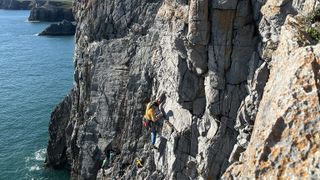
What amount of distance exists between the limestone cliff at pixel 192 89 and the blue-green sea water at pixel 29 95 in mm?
4585

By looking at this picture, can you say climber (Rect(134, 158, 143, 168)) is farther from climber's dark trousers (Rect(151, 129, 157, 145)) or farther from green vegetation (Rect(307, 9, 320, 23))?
green vegetation (Rect(307, 9, 320, 23))

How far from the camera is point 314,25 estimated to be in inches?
730

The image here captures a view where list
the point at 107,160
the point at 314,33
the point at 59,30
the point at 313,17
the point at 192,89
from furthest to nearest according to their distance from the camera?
the point at 59,30
the point at 107,160
the point at 192,89
the point at 313,17
the point at 314,33

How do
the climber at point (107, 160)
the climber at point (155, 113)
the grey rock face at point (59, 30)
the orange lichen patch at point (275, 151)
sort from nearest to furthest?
the orange lichen patch at point (275, 151) < the climber at point (155, 113) < the climber at point (107, 160) < the grey rock face at point (59, 30)

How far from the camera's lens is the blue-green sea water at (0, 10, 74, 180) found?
60500 mm

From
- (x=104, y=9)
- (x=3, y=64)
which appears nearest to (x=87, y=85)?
(x=104, y=9)

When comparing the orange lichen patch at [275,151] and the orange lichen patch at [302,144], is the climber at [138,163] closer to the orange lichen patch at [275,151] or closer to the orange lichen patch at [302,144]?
the orange lichen patch at [275,151]

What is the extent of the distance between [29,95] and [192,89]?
5590 cm

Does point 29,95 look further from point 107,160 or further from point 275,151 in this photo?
point 275,151

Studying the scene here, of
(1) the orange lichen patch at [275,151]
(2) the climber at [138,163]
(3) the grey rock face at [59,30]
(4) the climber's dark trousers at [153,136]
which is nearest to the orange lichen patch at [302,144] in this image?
(1) the orange lichen patch at [275,151]

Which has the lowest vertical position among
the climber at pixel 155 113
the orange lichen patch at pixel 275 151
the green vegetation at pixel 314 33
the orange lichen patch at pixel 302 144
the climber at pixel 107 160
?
the climber at pixel 107 160

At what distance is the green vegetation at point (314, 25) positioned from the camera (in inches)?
663

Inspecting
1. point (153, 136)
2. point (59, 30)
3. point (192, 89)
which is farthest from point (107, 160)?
point (59, 30)

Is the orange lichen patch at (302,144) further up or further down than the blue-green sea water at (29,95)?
further up
